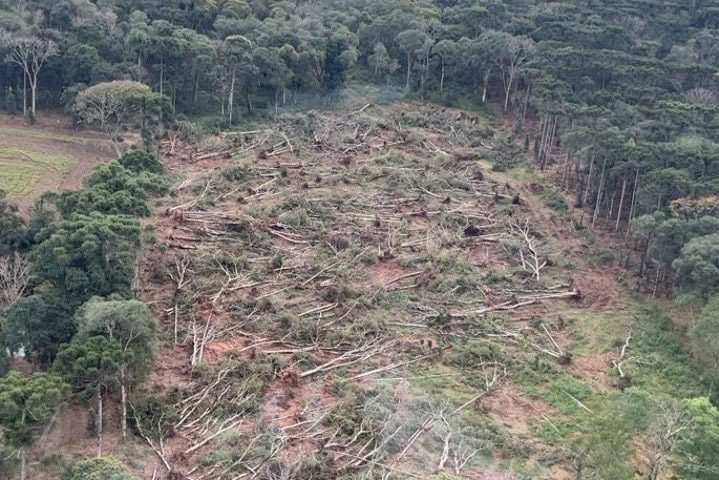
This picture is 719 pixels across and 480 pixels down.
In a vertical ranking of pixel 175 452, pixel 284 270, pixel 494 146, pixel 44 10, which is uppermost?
pixel 44 10

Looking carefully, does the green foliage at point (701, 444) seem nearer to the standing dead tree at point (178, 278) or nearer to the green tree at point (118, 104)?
the standing dead tree at point (178, 278)

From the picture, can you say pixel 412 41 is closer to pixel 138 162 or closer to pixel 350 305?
pixel 138 162

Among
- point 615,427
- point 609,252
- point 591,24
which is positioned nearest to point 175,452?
point 615,427

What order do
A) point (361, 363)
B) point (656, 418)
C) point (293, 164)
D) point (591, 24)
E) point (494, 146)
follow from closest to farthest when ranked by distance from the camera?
point (656, 418), point (361, 363), point (293, 164), point (494, 146), point (591, 24)

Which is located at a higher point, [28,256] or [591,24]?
[591,24]

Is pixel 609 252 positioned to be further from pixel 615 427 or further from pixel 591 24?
pixel 591 24

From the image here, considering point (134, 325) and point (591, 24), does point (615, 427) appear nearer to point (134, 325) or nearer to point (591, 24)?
point (134, 325)

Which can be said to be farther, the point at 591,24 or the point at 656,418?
the point at 591,24

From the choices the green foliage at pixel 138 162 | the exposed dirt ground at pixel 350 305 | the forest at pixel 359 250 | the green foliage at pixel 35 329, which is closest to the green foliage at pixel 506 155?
the forest at pixel 359 250

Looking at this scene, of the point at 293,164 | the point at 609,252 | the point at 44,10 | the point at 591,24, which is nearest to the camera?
the point at 609,252
